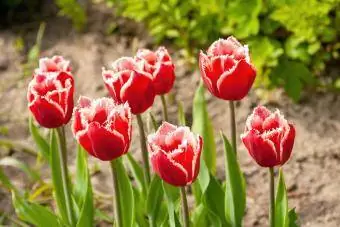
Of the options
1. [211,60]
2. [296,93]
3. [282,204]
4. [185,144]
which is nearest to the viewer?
[185,144]

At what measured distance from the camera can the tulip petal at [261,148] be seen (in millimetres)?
1814

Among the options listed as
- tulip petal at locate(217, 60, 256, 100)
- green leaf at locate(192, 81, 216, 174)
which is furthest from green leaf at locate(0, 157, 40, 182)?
tulip petal at locate(217, 60, 256, 100)

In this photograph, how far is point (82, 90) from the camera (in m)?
3.71

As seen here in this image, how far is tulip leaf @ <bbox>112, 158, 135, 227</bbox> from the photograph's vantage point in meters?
2.12

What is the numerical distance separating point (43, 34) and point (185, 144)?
2.64 m

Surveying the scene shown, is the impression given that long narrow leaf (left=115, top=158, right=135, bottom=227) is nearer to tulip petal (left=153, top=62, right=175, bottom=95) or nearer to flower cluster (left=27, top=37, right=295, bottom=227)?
flower cluster (left=27, top=37, right=295, bottom=227)

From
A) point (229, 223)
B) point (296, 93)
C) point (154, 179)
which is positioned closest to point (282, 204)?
point (229, 223)

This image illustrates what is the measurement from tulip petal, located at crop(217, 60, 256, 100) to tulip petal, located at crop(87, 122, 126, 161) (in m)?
0.28

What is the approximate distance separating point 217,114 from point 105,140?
1671mm

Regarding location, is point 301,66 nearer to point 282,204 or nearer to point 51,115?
point 282,204

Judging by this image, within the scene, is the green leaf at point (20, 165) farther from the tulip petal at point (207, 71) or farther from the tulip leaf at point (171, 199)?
the tulip petal at point (207, 71)

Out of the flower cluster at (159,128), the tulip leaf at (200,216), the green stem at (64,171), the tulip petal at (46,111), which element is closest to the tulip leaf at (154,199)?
the flower cluster at (159,128)

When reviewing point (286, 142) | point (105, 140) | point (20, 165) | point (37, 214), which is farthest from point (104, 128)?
point (20, 165)

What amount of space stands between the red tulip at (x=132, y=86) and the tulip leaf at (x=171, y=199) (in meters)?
0.22
